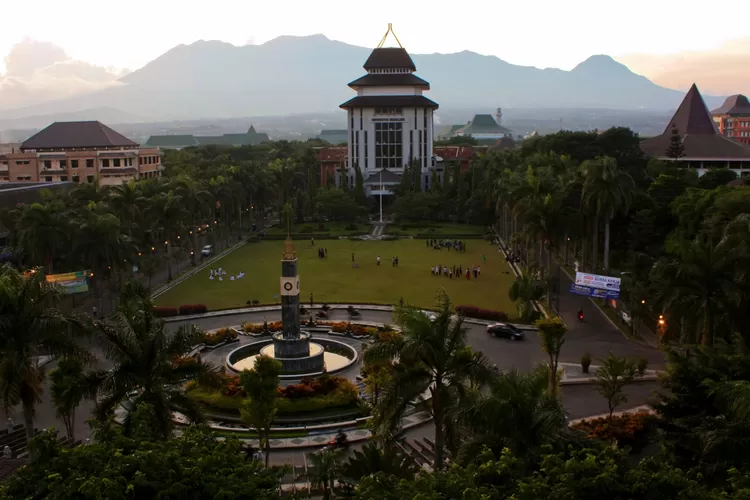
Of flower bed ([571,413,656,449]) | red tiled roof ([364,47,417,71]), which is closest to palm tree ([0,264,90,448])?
flower bed ([571,413,656,449])

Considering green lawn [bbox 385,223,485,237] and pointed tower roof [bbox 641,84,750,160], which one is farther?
pointed tower roof [bbox 641,84,750,160]

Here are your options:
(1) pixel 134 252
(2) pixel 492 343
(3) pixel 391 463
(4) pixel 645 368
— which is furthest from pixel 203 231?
(3) pixel 391 463

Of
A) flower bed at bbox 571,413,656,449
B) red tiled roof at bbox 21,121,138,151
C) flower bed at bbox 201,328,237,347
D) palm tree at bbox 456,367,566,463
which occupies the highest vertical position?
red tiled roof at bbox 21,121,138,151

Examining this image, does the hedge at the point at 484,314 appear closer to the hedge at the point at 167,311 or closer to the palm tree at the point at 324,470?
the hedge at the point at 167,311

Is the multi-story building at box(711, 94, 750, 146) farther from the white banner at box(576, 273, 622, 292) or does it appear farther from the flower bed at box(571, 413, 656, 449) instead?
the flower bed at box(571, 413, 656, 449)

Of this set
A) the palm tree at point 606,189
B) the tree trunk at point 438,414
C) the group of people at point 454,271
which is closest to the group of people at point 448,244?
the group of people at point 454,271

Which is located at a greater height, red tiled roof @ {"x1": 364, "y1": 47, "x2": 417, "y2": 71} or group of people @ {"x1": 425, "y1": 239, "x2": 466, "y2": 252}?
red tiled roof @ {"x1": 364, "y1": 47, "x2": 417, "y2": 71}

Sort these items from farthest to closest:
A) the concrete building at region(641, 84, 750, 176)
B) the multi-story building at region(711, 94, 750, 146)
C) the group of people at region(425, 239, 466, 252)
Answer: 1. the multi-story building at region(711, 94, 750, 146)
2. the concrete building at region(641, 84, 750, 176)
3. the group of people at region(425, 239, 466, 252)
